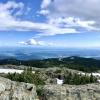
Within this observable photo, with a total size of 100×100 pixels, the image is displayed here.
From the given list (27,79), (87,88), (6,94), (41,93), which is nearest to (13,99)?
(6,94)

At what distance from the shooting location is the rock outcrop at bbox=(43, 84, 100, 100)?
27.2 metres

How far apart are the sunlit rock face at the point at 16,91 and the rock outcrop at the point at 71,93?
1.56m

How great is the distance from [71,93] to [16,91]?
5.70 meters

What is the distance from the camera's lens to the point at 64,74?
90625 millimetres

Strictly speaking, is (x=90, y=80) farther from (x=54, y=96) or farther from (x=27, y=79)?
(x=54, y=96)

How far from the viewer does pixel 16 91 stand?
26.3m

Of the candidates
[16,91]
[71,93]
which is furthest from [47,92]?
[16,91]

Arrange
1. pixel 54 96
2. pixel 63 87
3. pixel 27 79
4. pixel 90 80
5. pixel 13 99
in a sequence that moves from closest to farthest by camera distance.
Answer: pixel 13 99
pixel 54 96
pixel 63 87
pixel 27 79
pixel 90 80

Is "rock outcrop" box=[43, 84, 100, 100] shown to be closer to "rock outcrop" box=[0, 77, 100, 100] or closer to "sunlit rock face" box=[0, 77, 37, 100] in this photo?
"rock outcrop" box=[0, 77, 100, 100]

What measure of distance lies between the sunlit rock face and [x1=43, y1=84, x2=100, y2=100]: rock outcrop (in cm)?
156

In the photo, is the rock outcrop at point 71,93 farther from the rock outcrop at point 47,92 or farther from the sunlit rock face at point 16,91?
the sunlit rock face at point 16,91

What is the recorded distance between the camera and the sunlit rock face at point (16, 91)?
25.6 m

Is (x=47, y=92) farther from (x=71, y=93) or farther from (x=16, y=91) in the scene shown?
(x=16, y=91)

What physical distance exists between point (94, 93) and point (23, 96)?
7.44 meters
